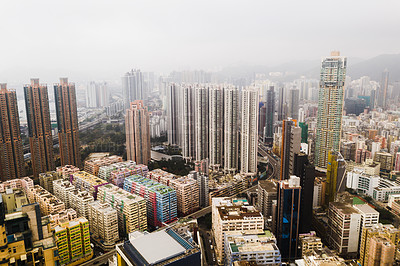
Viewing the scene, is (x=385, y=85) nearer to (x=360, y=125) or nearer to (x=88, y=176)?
(x=360, y=125)

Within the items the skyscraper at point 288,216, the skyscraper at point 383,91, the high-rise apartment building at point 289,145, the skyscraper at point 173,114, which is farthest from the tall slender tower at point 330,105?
the skyscraper at point 173,114

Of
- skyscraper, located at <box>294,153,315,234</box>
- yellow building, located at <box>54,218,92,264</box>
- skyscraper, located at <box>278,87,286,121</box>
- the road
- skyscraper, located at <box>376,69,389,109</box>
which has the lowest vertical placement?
the road

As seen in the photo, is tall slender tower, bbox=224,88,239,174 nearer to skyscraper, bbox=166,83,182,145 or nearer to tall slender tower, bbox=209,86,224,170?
tall slender tower, bbox=209,86,224,170

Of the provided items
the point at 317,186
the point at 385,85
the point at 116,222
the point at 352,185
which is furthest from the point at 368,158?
the point at 116,222

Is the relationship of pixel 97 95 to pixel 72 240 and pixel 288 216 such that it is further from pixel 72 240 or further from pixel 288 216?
pixel 288 216

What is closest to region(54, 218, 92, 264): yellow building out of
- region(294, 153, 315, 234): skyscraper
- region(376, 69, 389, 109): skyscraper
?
region(294, 153, 315, 234): skyscraper

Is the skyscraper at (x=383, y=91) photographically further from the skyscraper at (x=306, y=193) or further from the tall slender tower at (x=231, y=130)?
the skyscraper at (x=306, y=193)

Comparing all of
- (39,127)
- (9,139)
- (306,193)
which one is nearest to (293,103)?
(306,193)
